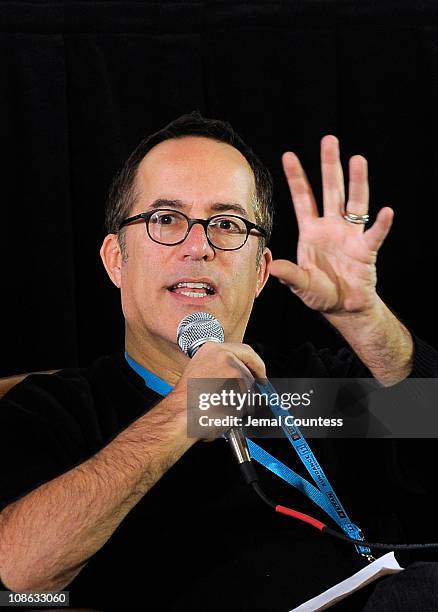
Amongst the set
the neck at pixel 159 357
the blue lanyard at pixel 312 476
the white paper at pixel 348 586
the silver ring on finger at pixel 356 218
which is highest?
the silver ring on finger at pixel 356 218

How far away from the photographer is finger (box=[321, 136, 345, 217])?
57.3 inches

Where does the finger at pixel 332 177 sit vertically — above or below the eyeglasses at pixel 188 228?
above

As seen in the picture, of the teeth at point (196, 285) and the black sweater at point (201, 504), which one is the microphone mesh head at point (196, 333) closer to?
the teeth at point (196, 285)

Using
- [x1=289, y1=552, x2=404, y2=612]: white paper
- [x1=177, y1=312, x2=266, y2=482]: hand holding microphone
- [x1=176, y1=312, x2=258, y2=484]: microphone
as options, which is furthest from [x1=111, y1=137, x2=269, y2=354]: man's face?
[x1=289, y1=552, x2=404, y2=612]: white paper

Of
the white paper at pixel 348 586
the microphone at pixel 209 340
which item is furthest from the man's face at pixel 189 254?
the white paper at pixel 348 586

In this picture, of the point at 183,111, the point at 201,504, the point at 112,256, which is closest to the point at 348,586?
the point at 201,504

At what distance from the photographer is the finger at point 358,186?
1.42 meters

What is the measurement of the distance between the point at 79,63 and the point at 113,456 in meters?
1.05

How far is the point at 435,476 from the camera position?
1.69m

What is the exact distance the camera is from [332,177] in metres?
1.47

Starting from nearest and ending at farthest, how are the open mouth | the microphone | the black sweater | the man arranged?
1. the microphone
2. the man
3. the black sweater
4. the open mouth

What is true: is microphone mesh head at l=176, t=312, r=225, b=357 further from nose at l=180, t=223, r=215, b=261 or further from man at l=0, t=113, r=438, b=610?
nose at l=180, t=223, r=215, b=261

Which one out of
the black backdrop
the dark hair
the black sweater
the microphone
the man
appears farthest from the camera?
the black backdrop

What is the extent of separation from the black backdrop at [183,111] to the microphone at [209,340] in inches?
→ 25.1
